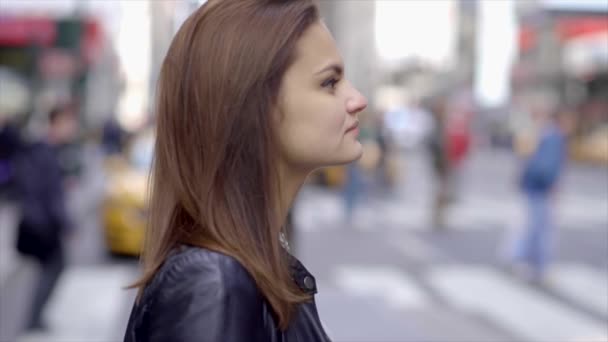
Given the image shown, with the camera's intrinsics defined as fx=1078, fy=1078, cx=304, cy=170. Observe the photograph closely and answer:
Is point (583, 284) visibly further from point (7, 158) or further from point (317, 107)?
point (7, 158)

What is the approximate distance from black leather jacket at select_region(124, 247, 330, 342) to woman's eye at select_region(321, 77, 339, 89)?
1.14ft

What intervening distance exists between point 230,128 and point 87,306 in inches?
291

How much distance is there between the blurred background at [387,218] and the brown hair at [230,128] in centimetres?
56

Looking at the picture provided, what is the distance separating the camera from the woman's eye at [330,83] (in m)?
1.71

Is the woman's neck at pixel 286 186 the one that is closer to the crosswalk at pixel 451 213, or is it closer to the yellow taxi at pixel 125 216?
the yellow taxi at pixel 125 216

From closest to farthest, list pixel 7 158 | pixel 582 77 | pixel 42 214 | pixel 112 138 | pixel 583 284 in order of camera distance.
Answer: pixel 42 214 < pixel 583 284 < pixel 7 158 < pixel 582 77 < pixel 112 138

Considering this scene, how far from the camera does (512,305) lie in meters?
8.82

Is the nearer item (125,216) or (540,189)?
(540,189)

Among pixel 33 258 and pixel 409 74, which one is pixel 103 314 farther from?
pixel 409 74

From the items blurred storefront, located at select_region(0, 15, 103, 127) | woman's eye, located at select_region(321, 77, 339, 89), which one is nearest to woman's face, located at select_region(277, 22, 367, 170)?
woman's eye, located at select_region(321, 77, 339, 89)

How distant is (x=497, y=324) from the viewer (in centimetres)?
796

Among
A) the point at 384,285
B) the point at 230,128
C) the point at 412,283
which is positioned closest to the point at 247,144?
the point at 230,128

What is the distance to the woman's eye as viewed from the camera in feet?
5.61

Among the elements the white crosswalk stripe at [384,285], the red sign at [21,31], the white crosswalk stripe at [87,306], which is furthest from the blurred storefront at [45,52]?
the white crosswalk stripe at [384,285]
